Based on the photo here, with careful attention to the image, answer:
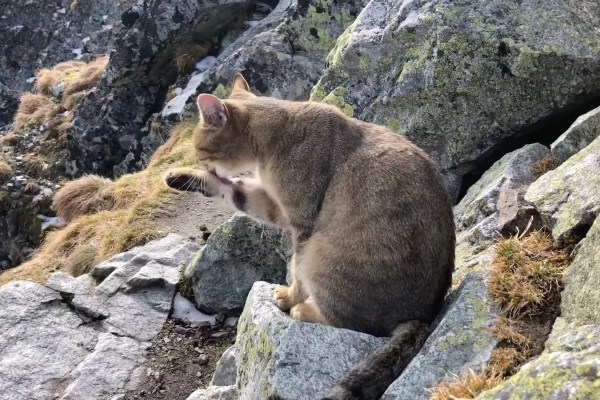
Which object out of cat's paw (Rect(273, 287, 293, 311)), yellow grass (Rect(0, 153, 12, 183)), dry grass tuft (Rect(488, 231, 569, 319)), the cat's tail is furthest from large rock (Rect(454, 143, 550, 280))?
yellow grass (Rect(0, 153, 12, 183))

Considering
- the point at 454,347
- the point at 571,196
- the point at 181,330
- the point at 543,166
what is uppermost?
the point at 571,196

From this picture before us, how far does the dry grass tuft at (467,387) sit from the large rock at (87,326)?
5.50 meters

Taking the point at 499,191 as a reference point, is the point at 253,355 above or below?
below

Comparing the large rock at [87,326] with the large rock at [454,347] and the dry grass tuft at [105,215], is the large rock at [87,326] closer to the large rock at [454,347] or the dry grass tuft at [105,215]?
the dry grass tuft at [105,215]

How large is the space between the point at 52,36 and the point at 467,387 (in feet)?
91.4

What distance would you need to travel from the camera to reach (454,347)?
454cm

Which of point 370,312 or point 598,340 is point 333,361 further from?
point 598,340

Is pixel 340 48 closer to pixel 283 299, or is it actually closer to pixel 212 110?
pixel 212 110

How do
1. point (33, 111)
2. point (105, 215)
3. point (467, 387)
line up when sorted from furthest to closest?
point (33, 111), point (105, 215), point (467, 387)

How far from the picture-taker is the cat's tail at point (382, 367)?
4258mm

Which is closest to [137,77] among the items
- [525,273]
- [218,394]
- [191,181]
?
[191,181]

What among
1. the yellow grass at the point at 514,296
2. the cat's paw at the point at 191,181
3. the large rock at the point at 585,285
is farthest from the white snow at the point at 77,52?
the large rock at the point at 585,285

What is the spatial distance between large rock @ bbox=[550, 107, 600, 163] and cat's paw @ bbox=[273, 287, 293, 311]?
3.30 metres

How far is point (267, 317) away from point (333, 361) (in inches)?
31.0
